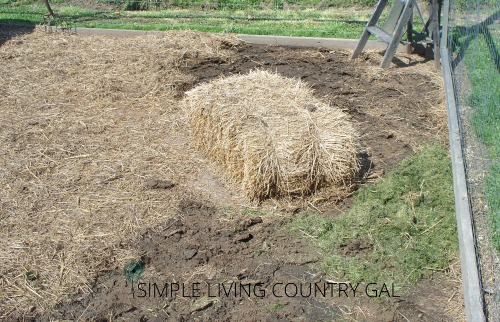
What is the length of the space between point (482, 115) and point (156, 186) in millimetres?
3517

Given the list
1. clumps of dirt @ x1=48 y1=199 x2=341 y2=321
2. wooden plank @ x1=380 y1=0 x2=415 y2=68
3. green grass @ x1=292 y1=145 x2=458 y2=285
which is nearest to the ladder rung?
wooden plank @ x1=380 y1=0 x2=415 y2=68

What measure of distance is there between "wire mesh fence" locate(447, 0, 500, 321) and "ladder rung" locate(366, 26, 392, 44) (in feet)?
2.69

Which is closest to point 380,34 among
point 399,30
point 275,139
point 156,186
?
point 399,30

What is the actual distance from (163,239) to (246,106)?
1.55 meters

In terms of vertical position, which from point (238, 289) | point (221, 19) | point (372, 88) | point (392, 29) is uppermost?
point (392, 29)

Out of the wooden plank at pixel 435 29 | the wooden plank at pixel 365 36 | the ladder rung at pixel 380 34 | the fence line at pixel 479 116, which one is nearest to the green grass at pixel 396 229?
the fence line at pixel 479 116

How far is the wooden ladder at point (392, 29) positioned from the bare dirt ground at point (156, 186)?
215 millimetres

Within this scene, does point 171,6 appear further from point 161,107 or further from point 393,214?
point 393,214

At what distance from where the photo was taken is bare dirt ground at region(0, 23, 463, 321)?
418cm

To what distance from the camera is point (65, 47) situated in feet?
30.1

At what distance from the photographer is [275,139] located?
204 inches

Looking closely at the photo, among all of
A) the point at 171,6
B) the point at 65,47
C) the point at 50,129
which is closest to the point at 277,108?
the point at 50,129

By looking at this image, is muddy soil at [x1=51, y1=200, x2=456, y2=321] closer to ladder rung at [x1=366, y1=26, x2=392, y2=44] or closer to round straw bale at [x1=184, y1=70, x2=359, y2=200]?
round straw bale at [x1=184, y1=70, x2=359, y2=200]

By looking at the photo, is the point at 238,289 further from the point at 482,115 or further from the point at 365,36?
the point at 365,36
